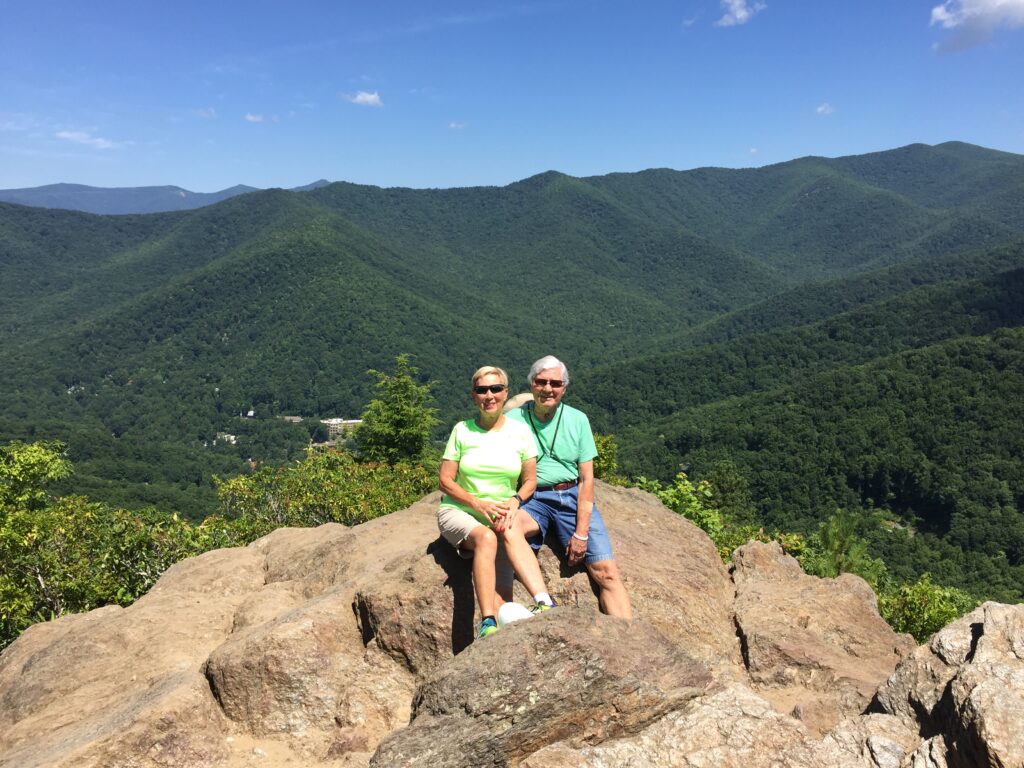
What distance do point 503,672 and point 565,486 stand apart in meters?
2.26

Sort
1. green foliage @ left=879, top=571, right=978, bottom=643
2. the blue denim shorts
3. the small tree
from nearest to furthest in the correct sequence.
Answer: the blue denim shorts → green foliage @ left=879, top=571, right=978, bottom=643 → the small tree

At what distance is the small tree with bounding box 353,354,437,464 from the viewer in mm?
23594

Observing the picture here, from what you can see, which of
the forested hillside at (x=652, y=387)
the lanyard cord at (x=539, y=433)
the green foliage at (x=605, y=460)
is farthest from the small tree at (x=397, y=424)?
the lanyard cord at (x=539, y=433)

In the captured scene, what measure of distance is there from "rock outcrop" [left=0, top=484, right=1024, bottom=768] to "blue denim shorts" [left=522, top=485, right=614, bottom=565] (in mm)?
577

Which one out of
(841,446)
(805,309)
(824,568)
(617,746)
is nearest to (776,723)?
(617,746)

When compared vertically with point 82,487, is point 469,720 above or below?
above

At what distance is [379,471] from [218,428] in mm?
133538

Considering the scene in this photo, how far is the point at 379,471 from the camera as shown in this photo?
16719mm

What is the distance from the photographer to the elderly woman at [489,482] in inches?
228

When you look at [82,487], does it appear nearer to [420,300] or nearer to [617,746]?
[617,746]

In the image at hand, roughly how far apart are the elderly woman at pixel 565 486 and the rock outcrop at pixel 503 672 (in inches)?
25.3

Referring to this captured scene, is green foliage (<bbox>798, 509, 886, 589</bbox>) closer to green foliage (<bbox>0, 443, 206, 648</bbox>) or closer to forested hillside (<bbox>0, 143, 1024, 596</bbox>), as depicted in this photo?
forested hillside (<bbox>0, 143, 1024, 596</bbox>)

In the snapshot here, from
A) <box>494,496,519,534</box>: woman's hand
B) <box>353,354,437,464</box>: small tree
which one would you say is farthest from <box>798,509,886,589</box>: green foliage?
<box>353,354,437,464</box>: small tree

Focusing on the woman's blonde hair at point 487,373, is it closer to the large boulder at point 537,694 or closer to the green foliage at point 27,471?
the large boulder at point 537,694
